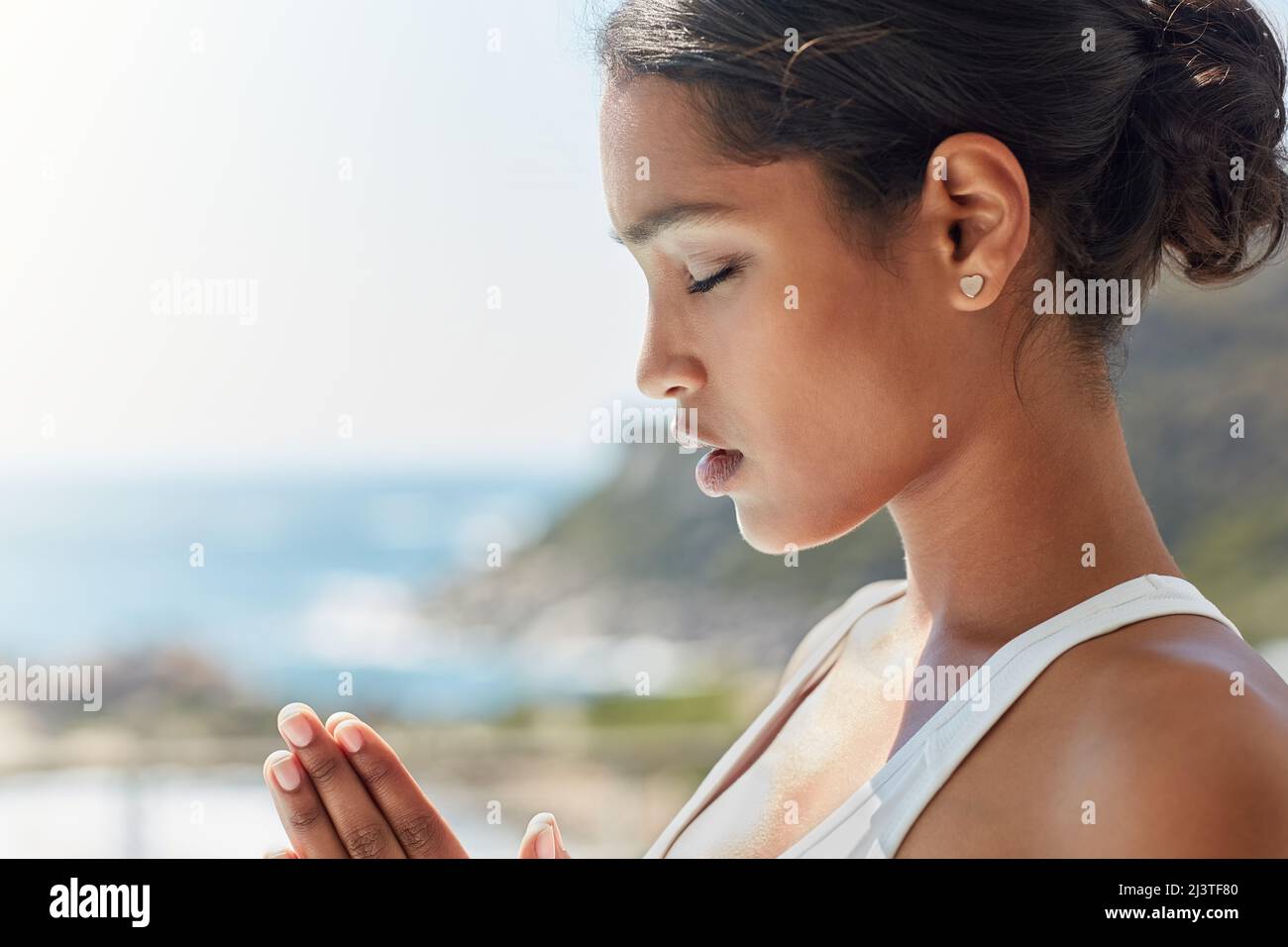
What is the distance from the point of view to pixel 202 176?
13875mm

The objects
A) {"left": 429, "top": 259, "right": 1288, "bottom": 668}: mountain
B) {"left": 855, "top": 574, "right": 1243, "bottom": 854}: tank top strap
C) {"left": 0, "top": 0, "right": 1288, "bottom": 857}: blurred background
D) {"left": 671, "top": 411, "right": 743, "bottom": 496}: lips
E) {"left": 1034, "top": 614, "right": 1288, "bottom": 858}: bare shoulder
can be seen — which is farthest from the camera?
{"left": 0, "top": 0, "right": 1288, "bottom": 857}: blurred background

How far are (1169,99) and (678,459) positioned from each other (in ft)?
37.4

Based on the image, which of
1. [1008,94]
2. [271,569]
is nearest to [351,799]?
[1008,94]

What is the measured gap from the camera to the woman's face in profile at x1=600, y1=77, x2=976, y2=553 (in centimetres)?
66

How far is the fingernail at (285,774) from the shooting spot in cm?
71

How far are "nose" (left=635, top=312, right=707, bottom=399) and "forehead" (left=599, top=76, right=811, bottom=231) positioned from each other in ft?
0.23

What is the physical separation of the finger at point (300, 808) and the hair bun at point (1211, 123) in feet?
2.16

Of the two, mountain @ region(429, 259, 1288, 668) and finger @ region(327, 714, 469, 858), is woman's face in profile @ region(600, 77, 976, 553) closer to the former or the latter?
finger @ region(327, 714, 469, 858)

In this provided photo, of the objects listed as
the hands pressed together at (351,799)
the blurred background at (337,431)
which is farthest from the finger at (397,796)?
the blurred background at (337,431)

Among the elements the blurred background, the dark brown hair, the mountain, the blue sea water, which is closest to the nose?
the dark brown hair

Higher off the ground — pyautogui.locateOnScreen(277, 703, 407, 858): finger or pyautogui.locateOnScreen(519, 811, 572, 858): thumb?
pyautogui.locateOnScreen(277, 703, 407, 858): finger

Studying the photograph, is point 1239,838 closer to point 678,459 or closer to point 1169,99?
point 1169,99

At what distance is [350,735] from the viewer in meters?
0.71

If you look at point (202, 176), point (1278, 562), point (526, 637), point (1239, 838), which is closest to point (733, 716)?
point (526, 637)
